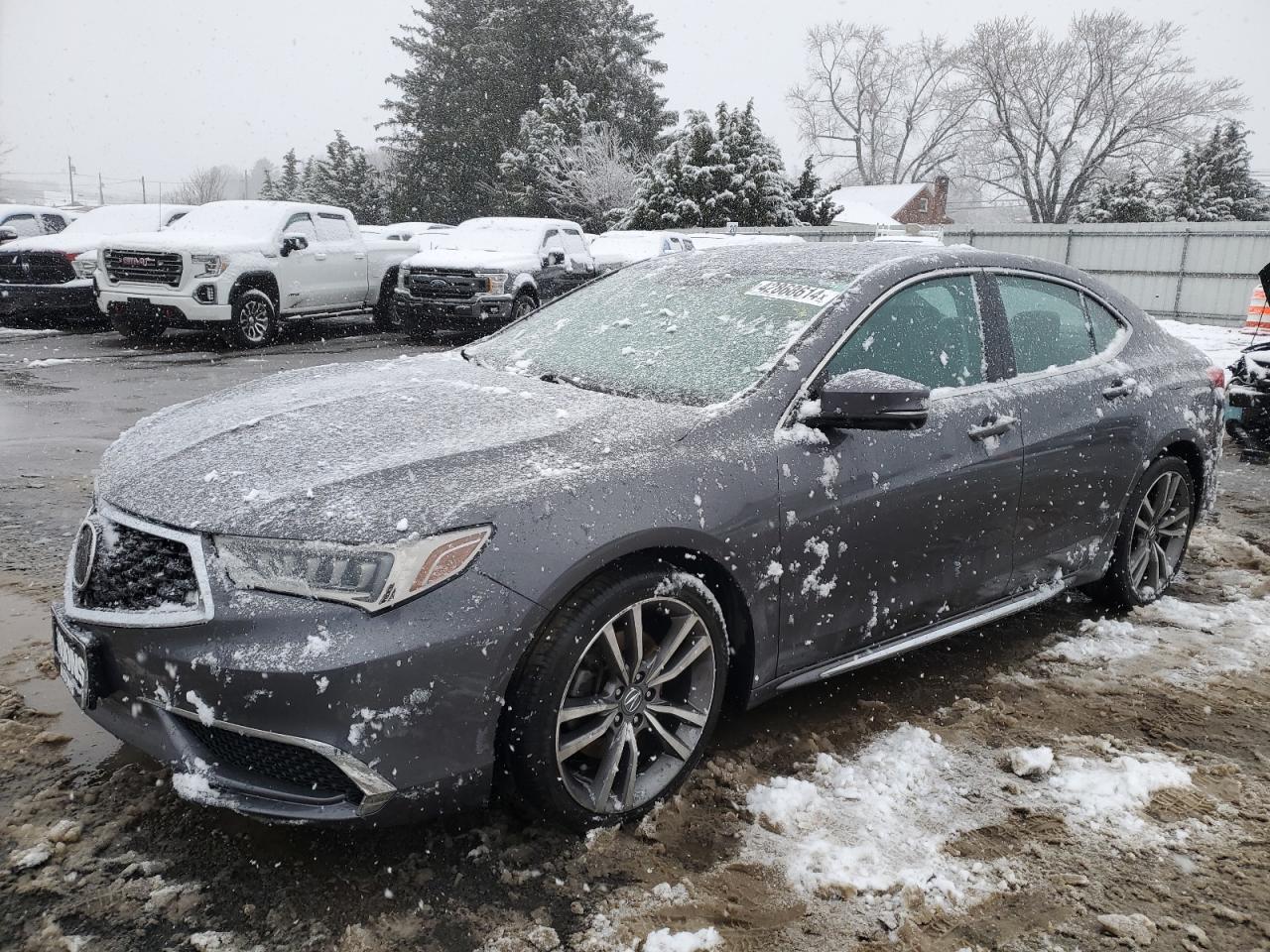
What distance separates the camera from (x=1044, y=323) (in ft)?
12.9

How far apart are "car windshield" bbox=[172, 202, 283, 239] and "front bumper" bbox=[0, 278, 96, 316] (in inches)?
76.8

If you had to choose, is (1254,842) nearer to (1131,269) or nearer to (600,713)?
(600,713)

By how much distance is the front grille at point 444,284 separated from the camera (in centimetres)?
1388

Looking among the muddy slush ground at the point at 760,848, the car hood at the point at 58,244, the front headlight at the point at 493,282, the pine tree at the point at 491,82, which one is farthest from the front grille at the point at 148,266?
the pine tree at the point at 491,82

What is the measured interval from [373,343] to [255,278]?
6.54 ft

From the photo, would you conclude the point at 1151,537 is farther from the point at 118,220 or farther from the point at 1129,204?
the point at 1129,204

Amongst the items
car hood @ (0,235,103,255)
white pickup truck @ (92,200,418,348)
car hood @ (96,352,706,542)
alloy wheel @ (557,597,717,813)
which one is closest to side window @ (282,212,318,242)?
white pickup truck @ (92,200,418,348)

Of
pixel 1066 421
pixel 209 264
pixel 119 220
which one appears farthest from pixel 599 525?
pixel 119 220

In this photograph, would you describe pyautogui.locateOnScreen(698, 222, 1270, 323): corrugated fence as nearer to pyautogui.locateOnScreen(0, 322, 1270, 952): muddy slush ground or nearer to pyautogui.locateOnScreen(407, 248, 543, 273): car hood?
pyautogui.locateOnScreen(407, 248, 543, 273): car hood

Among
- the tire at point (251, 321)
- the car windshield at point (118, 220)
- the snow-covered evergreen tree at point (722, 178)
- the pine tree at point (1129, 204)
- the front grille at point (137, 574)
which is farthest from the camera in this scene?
the pine tree at point (1129, 204)

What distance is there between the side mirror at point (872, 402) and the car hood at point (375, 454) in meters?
0.40

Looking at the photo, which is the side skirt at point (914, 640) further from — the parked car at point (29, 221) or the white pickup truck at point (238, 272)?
the parked car at point (29, 221)

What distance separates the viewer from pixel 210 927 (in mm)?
2254

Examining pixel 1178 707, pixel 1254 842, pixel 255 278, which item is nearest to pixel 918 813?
pixel 1254 842
